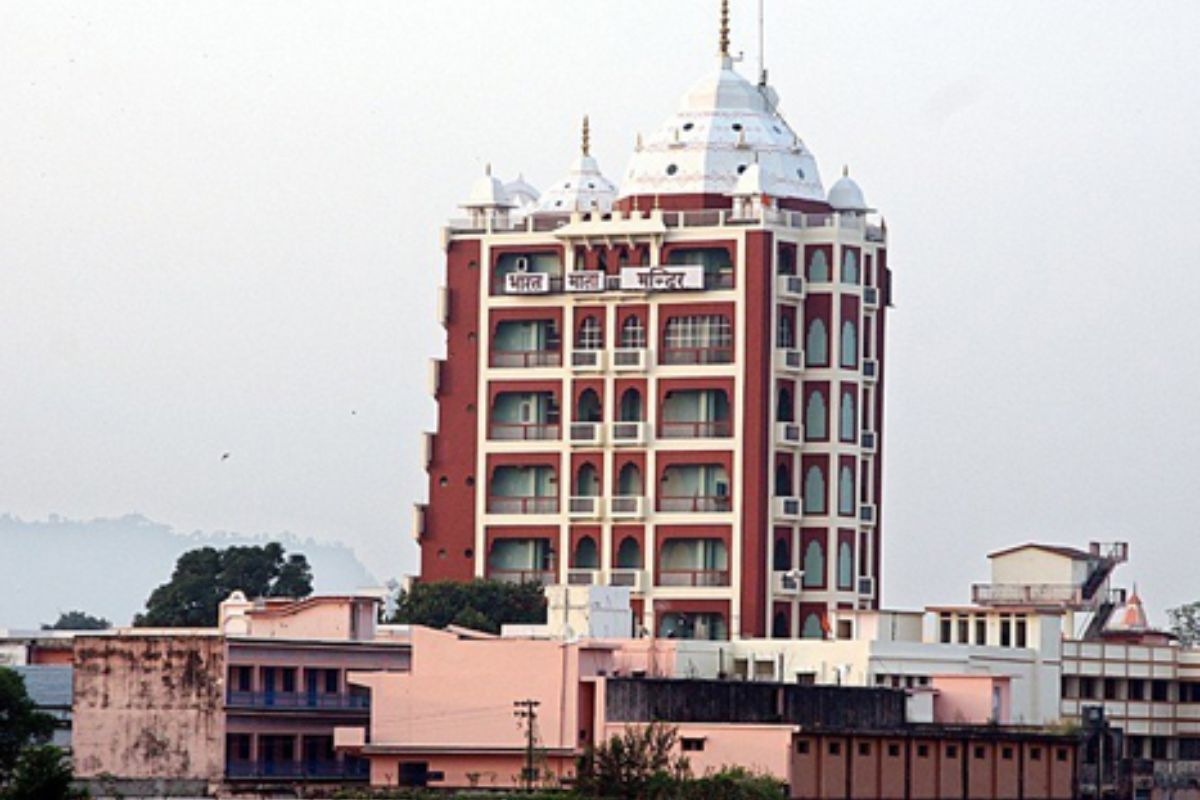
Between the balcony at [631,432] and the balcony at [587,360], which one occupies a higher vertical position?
the balcony at [587,360]

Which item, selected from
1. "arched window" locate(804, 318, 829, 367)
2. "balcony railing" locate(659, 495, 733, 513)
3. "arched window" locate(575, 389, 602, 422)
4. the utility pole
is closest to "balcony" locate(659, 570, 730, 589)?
"balcony railing" locate(659, 495, 733, 513)

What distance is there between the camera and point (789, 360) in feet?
440

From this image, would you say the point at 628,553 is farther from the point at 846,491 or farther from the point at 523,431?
the point at 846,491

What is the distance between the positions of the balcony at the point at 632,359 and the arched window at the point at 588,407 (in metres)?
1.56

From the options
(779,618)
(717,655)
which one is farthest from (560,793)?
(779,618)

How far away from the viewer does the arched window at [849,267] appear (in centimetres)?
13500

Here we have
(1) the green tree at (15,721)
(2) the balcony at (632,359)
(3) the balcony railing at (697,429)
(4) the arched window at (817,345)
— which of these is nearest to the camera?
(1) the green tree at (15,721)

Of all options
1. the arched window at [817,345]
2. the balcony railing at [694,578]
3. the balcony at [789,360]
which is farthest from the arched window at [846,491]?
the balcony railing at [694,578]

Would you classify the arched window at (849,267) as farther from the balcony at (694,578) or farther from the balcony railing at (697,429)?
the balcony at (694,578)

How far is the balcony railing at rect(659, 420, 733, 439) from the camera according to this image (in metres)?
134

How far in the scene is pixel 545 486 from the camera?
5404 inches

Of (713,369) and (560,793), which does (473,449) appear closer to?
(713,369)

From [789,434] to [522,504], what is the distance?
9.50m

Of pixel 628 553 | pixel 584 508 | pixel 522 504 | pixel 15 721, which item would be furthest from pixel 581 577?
pixel 15 721
